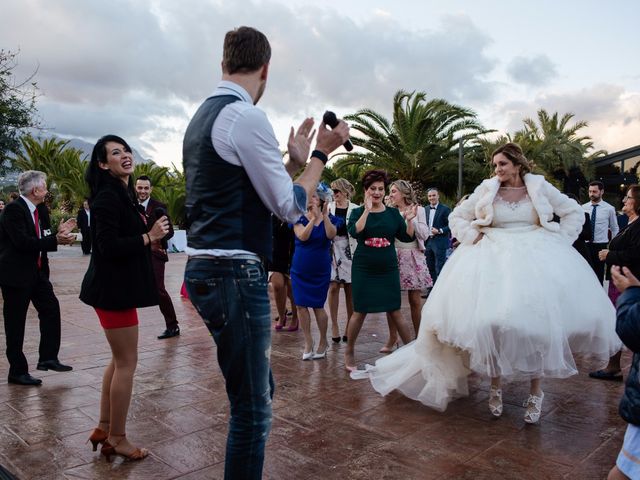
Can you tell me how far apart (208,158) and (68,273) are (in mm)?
12888

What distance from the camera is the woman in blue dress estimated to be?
18.6ft

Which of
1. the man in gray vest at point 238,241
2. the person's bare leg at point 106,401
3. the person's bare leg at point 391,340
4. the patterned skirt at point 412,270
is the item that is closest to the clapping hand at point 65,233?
the person's bare leg at point 106,401

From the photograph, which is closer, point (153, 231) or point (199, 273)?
point (199, 273)

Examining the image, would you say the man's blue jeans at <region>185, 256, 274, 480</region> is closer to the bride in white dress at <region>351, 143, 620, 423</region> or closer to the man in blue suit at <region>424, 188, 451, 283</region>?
the bride in white dress at <region>351, 143, 620, 423</region>

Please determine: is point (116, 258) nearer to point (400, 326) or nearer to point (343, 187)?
point (400, 326)

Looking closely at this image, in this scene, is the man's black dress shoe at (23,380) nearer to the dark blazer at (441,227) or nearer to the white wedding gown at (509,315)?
the white wedding gown at (509,315)

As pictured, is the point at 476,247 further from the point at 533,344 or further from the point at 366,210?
the point at 366,210

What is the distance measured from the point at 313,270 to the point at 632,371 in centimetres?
375

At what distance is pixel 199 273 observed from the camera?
208 centimetres

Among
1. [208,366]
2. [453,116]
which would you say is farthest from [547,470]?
[453,116]

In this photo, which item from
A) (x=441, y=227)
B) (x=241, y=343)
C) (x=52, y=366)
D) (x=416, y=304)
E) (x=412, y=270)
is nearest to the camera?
(x=241, y=343)

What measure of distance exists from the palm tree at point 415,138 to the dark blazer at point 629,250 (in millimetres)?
18045

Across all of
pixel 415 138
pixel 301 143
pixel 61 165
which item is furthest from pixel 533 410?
pixel 61 165

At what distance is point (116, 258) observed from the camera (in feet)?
10.5
